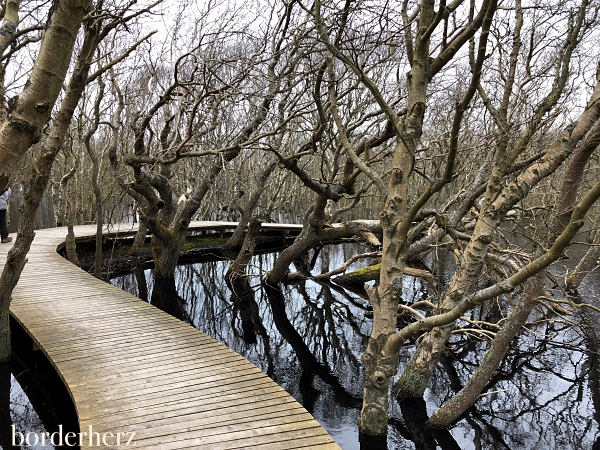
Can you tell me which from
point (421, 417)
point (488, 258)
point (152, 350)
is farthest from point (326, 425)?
point (488, 258)

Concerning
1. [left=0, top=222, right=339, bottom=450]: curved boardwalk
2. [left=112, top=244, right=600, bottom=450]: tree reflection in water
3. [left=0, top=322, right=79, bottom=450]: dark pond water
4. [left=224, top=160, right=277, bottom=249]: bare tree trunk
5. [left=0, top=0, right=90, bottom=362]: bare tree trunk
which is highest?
[left=0, top=0, right=90, bottom=362]: bare tree trunk

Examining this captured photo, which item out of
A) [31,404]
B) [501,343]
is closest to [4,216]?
[31,404]

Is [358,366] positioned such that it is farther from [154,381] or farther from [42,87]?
[42,87]

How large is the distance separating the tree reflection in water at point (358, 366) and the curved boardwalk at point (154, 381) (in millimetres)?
1593

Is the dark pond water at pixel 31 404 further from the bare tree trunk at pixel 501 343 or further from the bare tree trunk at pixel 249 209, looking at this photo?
the bare tree trunk at pixel 249 209

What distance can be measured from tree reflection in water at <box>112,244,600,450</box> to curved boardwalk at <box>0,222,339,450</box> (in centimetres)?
159

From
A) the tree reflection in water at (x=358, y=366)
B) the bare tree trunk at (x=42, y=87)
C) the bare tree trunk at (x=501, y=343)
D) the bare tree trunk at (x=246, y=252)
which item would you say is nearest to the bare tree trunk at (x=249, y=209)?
the bare tree trunk at (x=246, y=252)

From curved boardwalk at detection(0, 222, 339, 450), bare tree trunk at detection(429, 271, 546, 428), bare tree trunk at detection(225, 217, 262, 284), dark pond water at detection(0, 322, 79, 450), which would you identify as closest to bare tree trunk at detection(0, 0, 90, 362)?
curved boardwalk at detection(0, 222, 339, 450)

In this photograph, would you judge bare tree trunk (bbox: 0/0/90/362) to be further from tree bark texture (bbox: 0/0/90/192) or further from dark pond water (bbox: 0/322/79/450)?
dark pond water (bbox: 0/322/79/450)

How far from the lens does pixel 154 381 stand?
439 centimetres

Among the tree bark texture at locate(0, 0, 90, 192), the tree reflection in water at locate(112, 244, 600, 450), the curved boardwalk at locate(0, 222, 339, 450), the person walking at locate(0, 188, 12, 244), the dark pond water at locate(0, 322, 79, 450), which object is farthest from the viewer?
the person walking at locate(0, 188, 12, 244)

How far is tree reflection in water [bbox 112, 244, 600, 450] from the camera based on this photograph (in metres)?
5.62

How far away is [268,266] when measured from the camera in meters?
15.1

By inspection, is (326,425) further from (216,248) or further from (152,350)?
(216,248)
